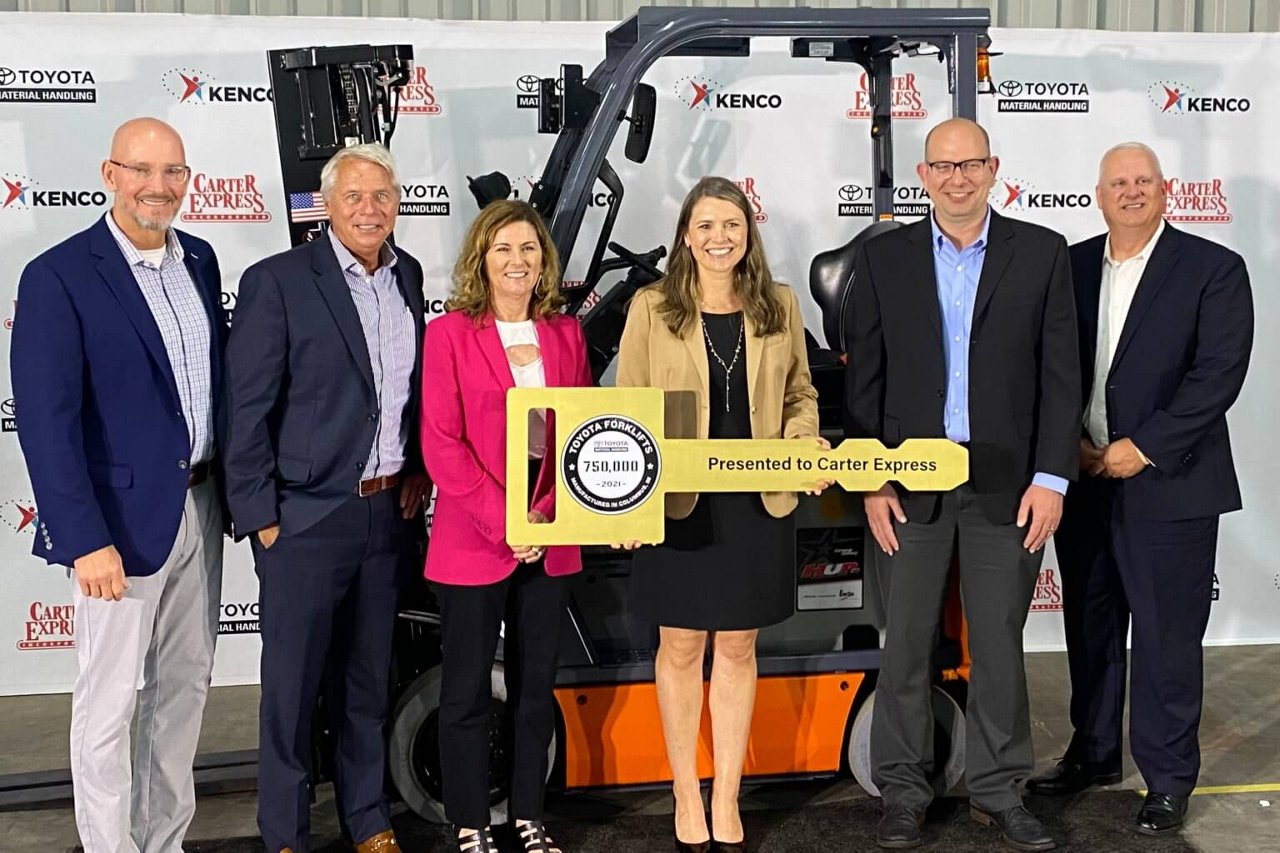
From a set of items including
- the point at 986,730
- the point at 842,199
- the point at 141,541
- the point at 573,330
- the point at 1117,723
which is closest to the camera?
the point at 141,541

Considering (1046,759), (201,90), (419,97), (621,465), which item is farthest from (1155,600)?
(201,90)

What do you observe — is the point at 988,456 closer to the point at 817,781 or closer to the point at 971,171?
the point at 971,171

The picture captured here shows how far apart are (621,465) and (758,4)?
119 inches

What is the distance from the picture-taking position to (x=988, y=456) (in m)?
3.08

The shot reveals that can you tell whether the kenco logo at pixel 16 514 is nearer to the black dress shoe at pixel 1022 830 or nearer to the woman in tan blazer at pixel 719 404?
the woman in tan blazer at pixel 719 404

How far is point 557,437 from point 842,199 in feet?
8.92

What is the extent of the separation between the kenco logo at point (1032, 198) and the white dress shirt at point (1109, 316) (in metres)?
1.91

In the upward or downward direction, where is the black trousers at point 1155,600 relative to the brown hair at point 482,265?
downward

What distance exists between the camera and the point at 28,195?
4.69 m

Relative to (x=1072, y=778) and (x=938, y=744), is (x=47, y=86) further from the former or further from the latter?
(x=1072, y=778)

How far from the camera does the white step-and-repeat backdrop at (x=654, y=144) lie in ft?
15.4

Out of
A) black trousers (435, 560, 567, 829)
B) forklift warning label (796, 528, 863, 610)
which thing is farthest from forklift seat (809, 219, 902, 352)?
black trousers (435, 560, 567, 829)

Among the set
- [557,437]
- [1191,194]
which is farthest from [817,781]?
[1191,194]

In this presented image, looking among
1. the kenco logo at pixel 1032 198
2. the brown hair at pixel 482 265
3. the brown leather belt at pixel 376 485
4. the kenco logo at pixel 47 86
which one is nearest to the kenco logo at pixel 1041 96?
the kenco logo at pixel 1032 198
